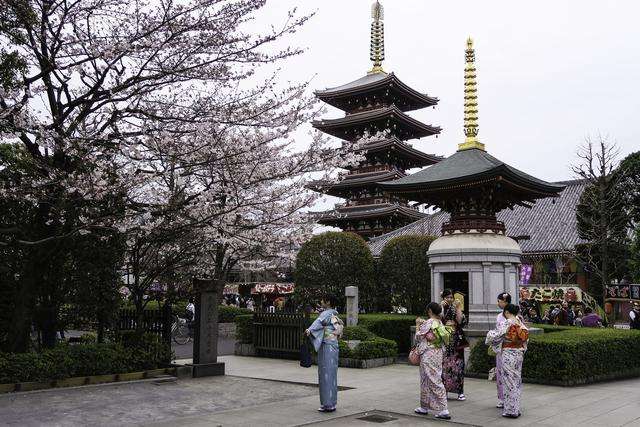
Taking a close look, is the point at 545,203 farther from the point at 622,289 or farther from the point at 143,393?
the point at 143,393

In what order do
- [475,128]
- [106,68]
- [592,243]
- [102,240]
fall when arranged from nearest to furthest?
1. [106,68]
2. [102,240]
3. [475,128]
4. [592,243]

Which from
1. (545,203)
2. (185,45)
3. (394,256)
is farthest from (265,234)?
(545,203)

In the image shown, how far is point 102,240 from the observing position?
11.7 meters

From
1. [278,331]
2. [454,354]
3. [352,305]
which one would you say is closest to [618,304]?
[352,305]

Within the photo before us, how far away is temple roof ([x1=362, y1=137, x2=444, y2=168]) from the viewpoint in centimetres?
4172

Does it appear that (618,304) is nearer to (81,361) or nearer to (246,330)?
(246,330)

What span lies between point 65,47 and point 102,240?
3783 mm

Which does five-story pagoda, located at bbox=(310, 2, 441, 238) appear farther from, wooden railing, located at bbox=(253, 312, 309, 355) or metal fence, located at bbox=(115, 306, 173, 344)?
metal fence, located at bbox=(115, 306, 173, 344)

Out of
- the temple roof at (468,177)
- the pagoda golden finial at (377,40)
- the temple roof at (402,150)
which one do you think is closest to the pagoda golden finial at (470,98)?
the temple roof at (468,177)

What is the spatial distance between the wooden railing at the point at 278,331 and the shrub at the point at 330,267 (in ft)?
17.1

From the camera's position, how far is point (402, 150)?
42.9 m

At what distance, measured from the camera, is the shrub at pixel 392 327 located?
58.0 feet

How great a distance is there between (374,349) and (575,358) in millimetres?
4973

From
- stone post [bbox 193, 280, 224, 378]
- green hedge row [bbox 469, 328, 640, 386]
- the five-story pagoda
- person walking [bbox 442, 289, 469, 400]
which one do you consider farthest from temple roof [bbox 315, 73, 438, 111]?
person walking [bbox 442, 289, 469, 400]
